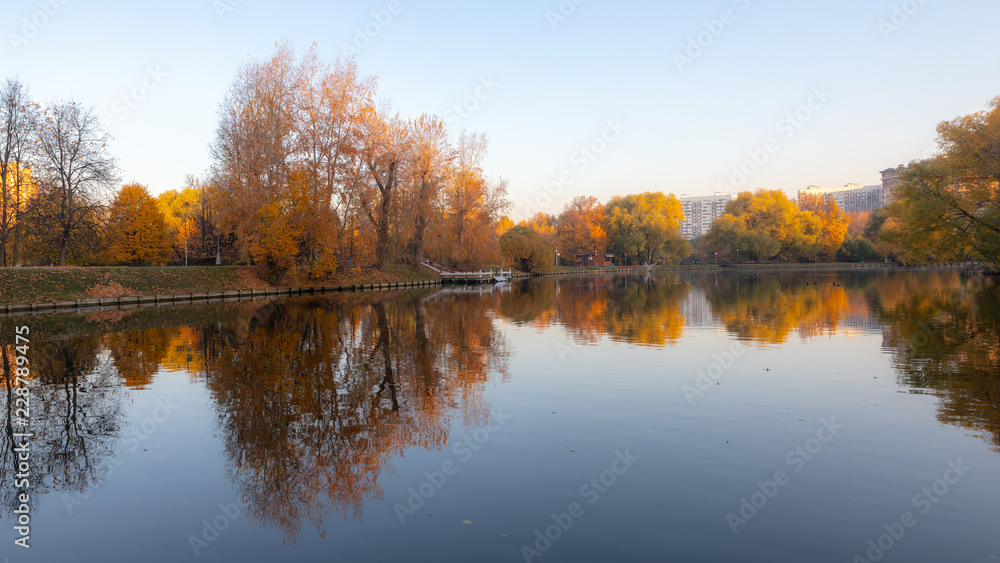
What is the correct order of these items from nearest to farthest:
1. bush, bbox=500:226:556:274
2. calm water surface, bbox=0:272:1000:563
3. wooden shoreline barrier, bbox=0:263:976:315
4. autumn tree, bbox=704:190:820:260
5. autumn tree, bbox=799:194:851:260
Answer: calm water surface, bbox=0:272:1000:563 < wooden shoreline barrier, bbox=0:263:976:315 < bush, bbox=500:226:556:274 < autumn tree, bbox=704:190:820:260 < autumn tree, bbox=799:194:851:260

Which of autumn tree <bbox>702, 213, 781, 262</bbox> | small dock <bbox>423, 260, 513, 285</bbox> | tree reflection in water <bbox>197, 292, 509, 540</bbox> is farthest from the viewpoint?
autumn tree <bbox>702, 213, 781, 262</bbox>

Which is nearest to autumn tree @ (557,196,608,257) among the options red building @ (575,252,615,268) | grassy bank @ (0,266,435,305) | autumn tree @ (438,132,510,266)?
red building @ (575,252,615,268)

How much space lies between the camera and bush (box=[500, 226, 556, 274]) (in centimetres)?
8256

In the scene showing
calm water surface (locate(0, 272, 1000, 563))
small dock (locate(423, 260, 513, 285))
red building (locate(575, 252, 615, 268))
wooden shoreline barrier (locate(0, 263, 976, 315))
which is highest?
red building (locate(575, 252, 615, 268))

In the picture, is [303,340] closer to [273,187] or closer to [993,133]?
[273,187]

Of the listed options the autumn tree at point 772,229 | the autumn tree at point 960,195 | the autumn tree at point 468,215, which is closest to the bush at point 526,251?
the autumn tree at point 468,215

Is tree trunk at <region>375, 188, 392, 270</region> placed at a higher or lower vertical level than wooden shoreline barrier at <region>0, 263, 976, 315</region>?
higher

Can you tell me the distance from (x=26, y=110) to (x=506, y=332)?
39.0m

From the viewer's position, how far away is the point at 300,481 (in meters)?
6.55

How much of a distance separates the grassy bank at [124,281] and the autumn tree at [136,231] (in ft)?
46.9

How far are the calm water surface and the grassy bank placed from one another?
18.3 metres

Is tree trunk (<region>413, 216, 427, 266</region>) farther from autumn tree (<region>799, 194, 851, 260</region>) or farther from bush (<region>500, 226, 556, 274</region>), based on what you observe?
autumn tree (<region>799, 194, 851, 260</region>)

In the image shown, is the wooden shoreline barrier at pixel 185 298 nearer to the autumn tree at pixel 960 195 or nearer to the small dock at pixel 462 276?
the small dock at pixel 462 276

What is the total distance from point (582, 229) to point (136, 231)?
75.6 metres
